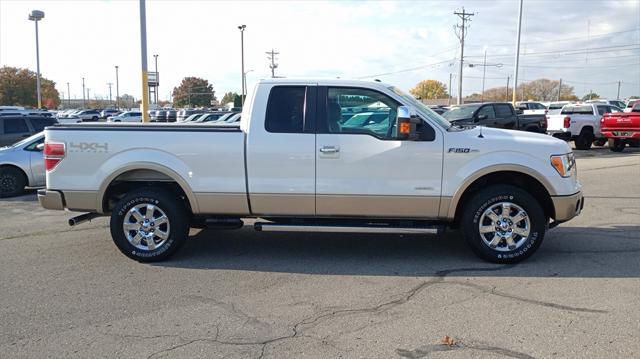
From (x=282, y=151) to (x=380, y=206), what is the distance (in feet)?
4.04

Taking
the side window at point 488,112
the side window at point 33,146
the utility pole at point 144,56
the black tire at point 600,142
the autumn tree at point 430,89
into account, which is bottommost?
the black tire at point 600,142

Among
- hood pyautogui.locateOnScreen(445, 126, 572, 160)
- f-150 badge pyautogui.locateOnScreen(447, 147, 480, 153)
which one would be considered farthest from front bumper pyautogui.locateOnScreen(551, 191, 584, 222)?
f-150 badge pyautogui.locateOnScreen(447, 147, 480, 153)

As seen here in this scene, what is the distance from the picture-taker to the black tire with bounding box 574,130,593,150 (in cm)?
2127

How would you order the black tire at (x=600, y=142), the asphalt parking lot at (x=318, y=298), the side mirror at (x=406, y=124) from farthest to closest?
the black tire at (x=600, y=142)
the side mirror at (x=406, y=124)
the asphalt parking lot at (x=318, y=298)

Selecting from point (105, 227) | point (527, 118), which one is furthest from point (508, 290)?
point (527, 118)

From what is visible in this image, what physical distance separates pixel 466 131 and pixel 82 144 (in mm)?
4325

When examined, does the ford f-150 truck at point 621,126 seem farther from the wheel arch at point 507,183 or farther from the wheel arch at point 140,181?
the wheel arch at point 140,181

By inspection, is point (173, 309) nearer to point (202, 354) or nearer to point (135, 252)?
point (202, 354)

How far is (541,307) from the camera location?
4.65 meters

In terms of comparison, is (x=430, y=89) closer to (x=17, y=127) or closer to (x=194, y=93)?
(x=194, y=93)

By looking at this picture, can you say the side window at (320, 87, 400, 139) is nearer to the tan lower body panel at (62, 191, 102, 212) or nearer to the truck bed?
the truck bed

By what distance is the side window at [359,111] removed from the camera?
586cm

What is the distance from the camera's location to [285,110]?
19.5 ft

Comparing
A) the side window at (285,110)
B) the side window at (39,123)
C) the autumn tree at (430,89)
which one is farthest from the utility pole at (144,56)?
the autumn tree at (430,89)
